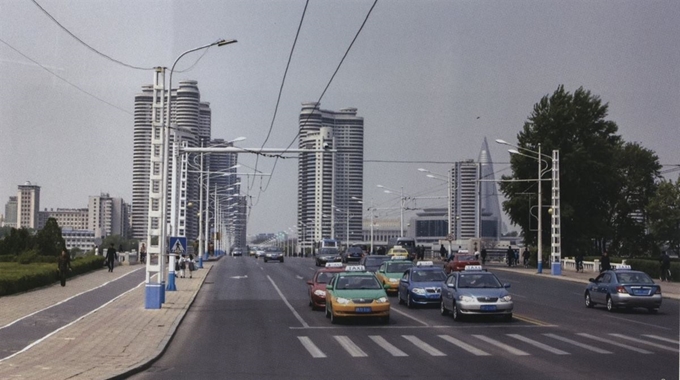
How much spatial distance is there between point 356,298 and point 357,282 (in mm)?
1322

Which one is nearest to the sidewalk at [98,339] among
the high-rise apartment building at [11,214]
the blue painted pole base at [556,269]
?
the blue painted pole base at [556,269]

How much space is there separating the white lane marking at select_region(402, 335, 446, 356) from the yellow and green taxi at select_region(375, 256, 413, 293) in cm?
1626

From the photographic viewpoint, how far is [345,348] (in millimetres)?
18609

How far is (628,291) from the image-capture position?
28.5 meters

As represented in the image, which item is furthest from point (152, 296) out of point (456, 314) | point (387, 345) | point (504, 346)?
point (504, 346)

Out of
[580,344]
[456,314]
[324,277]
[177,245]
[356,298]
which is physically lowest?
[580,344]

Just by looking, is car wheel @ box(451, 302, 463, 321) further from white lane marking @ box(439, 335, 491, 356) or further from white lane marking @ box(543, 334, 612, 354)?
white lane marking @ box(543, 334, 612, 354)

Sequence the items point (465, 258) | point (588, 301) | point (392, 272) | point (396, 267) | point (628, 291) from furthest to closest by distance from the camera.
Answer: point (465, 258)
point (396, 267)
point (392, 272)
point (588, 301)
point (628, 291)

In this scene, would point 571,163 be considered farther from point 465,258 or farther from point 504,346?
point 504,346

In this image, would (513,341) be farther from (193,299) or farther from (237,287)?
(237,287)

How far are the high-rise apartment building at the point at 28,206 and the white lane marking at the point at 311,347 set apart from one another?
10721cm

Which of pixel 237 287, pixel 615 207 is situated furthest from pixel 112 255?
pixel 615 207

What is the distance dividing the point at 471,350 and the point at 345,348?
2.72m

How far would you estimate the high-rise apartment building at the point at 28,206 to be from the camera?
122819 mm
